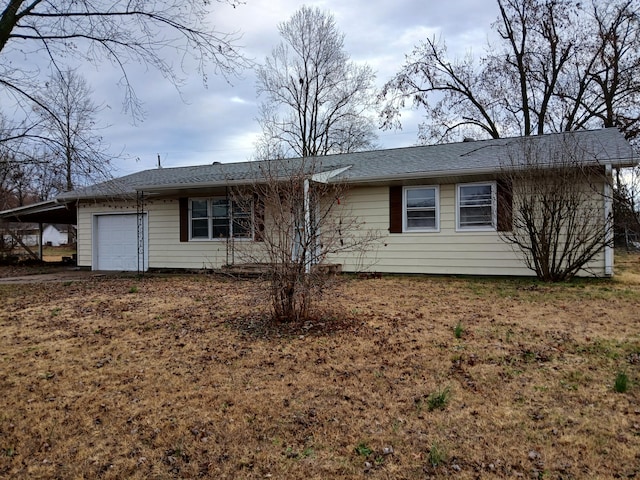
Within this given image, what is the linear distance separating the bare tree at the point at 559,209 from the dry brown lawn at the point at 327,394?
8.30 feet

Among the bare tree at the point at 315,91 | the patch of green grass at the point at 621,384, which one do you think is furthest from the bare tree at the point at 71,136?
the bare tree at the point at 315,91

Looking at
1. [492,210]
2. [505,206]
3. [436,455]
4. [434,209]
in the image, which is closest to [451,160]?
[434,209]

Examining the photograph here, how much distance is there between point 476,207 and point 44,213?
15210mm

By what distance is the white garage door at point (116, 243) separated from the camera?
14.5 m

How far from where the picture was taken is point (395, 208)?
447 inches

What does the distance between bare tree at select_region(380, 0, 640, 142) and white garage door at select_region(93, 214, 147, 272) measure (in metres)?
15.8

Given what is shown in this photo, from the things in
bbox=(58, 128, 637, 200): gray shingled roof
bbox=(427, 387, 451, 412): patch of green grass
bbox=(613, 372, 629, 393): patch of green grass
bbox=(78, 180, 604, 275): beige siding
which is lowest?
bbox=(427, 387, 451, 412): patch of green grass

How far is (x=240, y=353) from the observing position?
4.81 metres

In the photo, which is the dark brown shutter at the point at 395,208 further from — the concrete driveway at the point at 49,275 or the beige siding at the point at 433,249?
the concrete driveway at the point at 49,275

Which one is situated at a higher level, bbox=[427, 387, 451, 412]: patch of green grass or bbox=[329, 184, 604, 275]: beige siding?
bbox=[329, 184, 604, 275]: beige siding

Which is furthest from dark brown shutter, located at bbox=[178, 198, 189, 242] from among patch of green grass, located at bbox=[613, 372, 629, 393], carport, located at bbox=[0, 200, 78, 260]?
patch of green grass, located at bbox=[613, 372, 629, 393]

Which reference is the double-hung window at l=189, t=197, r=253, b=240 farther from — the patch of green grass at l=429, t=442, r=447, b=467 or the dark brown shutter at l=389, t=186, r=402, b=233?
the patch of green grass at l=429, t=442, r=447, b=467

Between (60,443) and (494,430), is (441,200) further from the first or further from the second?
(60,443)

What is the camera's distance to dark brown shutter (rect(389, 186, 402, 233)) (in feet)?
37.1
